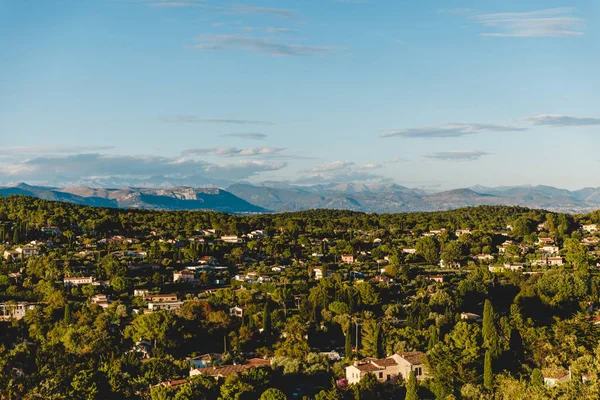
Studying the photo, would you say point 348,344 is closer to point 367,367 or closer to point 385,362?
point 385,362

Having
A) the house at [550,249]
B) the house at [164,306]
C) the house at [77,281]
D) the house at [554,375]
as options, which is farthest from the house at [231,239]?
the house at [554,375]

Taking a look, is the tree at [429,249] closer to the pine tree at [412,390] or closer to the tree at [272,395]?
the pine tree at [412,390]

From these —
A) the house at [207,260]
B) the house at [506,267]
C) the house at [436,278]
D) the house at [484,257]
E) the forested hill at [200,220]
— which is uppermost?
the forested hill at [200,220]

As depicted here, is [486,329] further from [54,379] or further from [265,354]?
[54,379]

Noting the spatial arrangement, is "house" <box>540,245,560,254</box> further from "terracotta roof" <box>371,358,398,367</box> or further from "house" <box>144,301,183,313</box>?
"terracotta roof" <box>371,358,398,367</box>

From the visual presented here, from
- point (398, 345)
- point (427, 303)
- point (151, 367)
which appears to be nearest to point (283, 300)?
point (427, 303)

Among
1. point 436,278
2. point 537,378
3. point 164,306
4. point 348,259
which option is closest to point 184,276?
point 164,306
